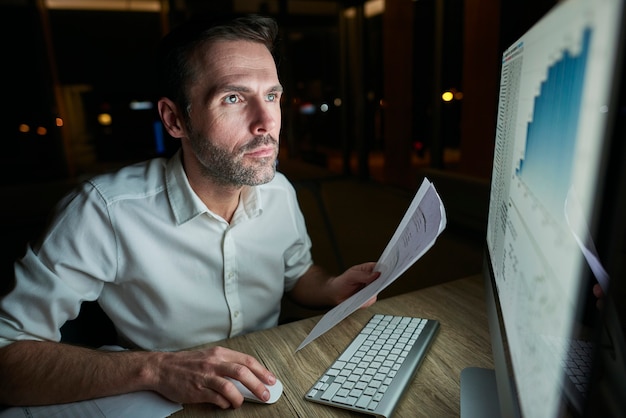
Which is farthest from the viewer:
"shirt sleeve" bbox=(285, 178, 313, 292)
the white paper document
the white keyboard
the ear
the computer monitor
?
"shirt sleeve" bbox=(285, 178, 313, 292)

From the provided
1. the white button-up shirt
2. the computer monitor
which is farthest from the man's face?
the computer monitor

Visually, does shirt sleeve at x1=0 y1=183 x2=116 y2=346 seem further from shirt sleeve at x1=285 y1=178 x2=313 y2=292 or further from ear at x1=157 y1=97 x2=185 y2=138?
shirt sleeve at x1=285 y1=178 x2=313 y2=292

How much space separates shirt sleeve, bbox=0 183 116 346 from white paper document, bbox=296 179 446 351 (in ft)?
1.84

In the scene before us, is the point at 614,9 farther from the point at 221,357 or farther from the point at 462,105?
the point at 462,105

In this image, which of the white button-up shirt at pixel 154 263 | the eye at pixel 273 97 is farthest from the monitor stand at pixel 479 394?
the eye at pixel 273 97

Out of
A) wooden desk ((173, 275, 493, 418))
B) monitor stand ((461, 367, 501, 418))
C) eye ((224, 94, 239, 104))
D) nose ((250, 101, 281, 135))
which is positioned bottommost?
wooden desk ((173, 275, 493, 418))

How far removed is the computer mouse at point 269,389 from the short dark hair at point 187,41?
26.2 inches

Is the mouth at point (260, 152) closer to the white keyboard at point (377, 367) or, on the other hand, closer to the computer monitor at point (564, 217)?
the white keyboard at point (377, 367)

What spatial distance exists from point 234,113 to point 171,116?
8.3 inches

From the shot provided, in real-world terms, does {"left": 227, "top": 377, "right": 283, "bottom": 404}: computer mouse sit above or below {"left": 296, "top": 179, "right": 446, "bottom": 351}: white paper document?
below

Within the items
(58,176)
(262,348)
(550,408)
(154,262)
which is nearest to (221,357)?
(262,348)

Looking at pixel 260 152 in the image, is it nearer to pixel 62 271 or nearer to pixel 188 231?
pixel 188 231

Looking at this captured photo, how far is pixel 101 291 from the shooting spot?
1.02m

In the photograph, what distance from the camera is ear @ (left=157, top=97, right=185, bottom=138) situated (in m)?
1.10
